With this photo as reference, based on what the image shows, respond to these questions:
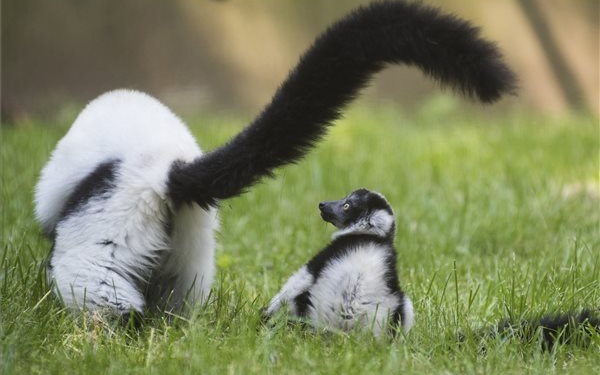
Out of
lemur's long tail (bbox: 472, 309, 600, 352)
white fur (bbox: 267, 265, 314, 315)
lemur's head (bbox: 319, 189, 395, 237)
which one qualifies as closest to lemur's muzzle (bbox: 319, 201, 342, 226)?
lemur's head (bbox: 319, 189, 395, 237)

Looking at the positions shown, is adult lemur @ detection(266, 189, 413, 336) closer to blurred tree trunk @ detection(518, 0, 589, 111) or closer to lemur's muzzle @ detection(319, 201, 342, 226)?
lemur's muzzle @ detection(319, 201, 342, 226)

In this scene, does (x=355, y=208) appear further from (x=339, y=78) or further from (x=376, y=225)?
(x=339, y=78)

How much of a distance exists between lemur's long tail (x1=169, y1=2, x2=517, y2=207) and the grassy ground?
56cm

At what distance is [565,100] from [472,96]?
8.70 m

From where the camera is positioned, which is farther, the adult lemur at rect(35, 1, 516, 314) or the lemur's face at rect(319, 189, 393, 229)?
the lemur's face at rect(319, 189, 393, 229)

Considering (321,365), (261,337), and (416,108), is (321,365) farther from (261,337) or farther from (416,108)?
(416,108)

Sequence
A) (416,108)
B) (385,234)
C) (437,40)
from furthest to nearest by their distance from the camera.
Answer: (416,108) → (385,234) → (437,40)

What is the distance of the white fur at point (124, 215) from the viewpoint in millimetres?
3574

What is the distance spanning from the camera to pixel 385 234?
12.0 feet

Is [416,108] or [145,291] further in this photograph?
[416,108]

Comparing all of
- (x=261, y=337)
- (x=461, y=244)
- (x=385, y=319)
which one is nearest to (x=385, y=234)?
(x=385, y=319)

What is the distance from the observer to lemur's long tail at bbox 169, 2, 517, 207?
3.17 m

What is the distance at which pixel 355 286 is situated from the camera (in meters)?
3.47

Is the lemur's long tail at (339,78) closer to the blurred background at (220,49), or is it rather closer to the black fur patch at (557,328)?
the black fur patch at (557,328)
